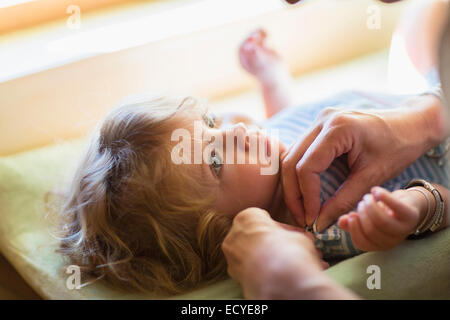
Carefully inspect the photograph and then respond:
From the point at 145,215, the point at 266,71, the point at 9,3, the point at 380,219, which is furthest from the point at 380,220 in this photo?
the point at 9,3

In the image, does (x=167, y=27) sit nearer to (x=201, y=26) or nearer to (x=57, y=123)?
(x=201, y=26)

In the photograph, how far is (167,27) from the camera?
1.39 meters

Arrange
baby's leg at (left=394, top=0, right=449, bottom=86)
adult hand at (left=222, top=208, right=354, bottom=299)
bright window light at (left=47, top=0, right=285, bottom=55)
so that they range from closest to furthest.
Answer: adult hand at (left=222, top=208, right=354, bottom=299) < baby's leg at (left=394, top=0, right=449, bottom=86) < bright window light at (left=47, top=0, right=285, bottom=55)

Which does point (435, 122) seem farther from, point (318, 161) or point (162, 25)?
point (162, 25)

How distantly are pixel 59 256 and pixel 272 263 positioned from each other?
50 centimetres

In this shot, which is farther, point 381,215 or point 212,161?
point 212,161

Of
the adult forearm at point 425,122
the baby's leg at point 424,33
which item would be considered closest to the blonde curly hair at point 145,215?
the adult forearm at point 425,122

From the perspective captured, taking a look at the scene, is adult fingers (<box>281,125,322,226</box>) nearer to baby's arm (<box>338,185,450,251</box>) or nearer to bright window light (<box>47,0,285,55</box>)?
baby's arm (<box>338,185,450,251</box>)

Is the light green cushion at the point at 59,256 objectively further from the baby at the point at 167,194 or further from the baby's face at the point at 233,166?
the baby's face at the point at 233,166

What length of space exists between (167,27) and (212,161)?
26.2 inches

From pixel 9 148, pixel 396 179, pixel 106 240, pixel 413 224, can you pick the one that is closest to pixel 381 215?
pixel 413 224

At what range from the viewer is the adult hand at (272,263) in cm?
A: 64

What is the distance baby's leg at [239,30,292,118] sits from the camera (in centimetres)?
136

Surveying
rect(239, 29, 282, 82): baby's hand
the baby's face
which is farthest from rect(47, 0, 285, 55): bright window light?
the baby's face
